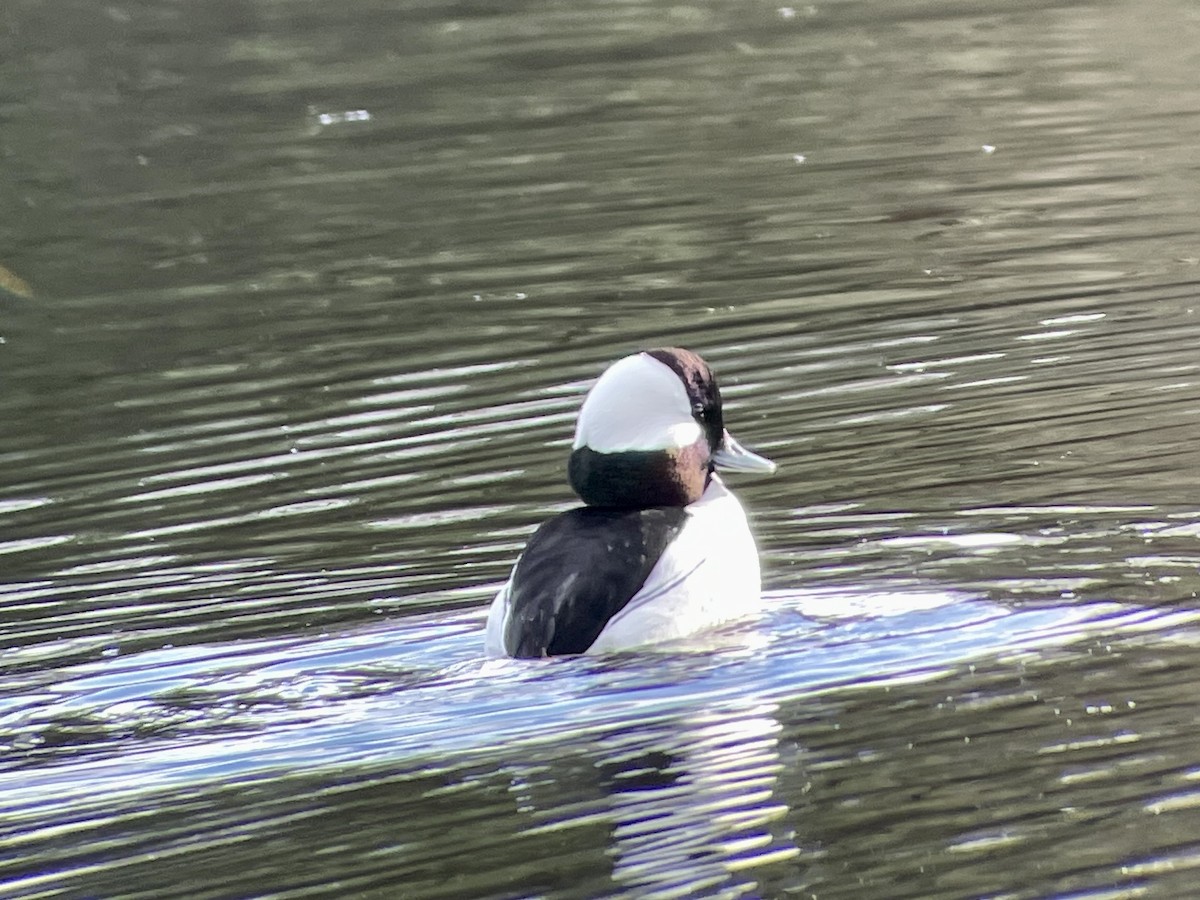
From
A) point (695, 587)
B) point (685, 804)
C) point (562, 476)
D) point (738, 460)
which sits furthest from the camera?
point (562, 476)

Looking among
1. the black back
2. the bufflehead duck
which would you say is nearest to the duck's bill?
the bufflehead duck

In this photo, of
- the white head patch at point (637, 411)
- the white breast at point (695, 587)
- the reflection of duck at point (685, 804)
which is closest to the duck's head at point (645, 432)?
the white head patch at point (637, 411)

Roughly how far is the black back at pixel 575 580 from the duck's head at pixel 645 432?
0.19 metres

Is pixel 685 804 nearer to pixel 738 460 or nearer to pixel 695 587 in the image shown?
pixel 695 587

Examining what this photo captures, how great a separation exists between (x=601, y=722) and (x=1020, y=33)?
14.6 meters

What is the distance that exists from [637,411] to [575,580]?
0.72 meters

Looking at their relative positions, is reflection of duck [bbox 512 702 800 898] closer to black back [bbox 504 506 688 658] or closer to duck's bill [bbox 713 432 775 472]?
black back [bbox 504 506 688 658]

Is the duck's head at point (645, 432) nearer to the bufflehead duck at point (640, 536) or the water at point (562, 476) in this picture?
the bufflehead duck at point (640, 536)

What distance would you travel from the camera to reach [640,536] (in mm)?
7516

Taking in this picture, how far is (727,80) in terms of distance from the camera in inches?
755

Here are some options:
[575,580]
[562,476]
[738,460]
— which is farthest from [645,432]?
[562,476]

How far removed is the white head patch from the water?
658 millimetres

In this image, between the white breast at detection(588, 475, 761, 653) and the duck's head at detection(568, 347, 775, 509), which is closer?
the white breast at detection(588, 475, 761, 653)

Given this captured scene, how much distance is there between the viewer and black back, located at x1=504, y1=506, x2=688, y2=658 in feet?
23.6
